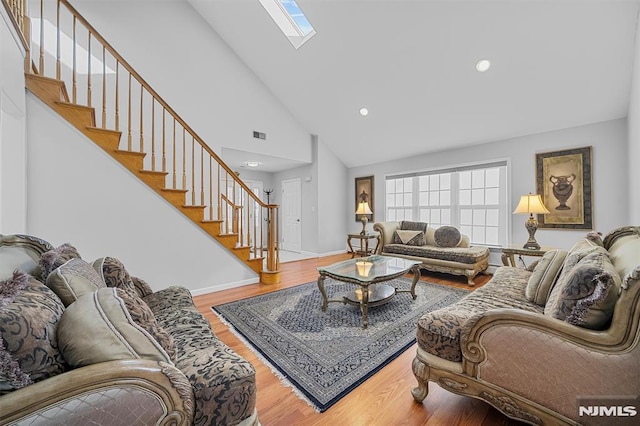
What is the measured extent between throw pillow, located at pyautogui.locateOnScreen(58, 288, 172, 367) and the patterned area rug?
1.03m

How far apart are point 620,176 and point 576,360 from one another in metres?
3.63

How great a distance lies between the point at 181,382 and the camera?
2.87ft

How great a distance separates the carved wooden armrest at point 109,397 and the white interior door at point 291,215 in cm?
565

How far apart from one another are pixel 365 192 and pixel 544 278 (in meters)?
4.63

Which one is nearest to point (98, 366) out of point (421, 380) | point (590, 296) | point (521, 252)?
point (421, 380)

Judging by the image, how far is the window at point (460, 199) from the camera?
4.34 meters

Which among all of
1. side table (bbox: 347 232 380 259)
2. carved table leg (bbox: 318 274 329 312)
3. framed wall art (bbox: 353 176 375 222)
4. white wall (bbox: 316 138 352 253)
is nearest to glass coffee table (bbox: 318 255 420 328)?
carved table leg (bbox: 318 274 329 312)

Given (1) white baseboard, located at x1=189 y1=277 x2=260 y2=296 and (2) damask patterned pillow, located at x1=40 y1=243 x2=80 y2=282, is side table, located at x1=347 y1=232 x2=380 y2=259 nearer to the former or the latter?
(1) white baseboard, located at x1=189 y1=277 x2=260 y2=296

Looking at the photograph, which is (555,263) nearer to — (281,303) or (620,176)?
(281,303)

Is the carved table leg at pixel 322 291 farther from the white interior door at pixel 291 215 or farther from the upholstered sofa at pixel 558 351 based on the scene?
the white interior door at pixel 291 215

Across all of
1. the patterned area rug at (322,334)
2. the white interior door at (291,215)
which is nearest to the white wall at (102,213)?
the patterned area rug at (322,334)

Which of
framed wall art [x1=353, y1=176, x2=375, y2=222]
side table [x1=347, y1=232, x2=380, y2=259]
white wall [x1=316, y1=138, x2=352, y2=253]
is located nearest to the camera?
side table [x1=347, y1=232, x2=380, y2=259]

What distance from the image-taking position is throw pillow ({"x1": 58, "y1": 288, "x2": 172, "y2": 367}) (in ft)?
2.63

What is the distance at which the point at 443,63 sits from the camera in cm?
341
